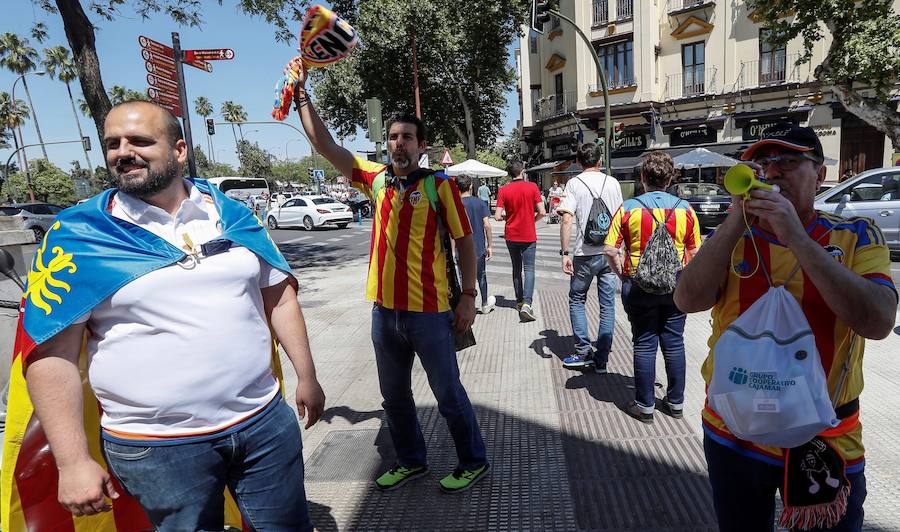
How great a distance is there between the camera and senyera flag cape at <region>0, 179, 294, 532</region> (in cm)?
157

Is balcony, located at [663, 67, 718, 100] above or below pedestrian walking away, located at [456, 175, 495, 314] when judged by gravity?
above

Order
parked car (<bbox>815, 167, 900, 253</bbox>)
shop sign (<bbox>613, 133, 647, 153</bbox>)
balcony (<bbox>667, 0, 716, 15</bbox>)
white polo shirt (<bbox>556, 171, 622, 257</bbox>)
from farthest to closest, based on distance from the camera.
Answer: shop sign (<bbox>613, 133, 647, 153</bbox>) < balcony (<bbox>667, 0, 716, 15</bbox>) < parked car (<bbox>815, 167, 900, 253</bbox>) < white polo shirt (<bbox>556, 171, 622, 257</bbox>)

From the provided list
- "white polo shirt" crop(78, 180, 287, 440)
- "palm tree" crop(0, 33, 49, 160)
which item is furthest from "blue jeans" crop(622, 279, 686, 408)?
"palm tree" crop(0, 33, 49, 160)

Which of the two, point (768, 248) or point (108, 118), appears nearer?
point (768, 248)

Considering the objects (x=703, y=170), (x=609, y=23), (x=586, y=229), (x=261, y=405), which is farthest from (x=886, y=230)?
(x=609, y=23)

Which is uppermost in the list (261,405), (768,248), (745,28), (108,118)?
(745,28)

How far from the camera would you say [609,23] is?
25.5 metres

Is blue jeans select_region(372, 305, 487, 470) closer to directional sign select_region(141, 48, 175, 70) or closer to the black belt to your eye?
the black belt

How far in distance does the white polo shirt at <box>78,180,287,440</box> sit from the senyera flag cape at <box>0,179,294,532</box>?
0.05 m

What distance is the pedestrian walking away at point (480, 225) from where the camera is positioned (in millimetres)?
6519

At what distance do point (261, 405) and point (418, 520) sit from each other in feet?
4.22

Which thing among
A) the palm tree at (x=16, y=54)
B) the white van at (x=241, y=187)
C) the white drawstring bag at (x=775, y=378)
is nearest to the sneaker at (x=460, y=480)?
the white drawstring bag at (x=775, y=378)

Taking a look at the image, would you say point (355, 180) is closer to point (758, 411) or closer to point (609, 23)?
point (758, 411)

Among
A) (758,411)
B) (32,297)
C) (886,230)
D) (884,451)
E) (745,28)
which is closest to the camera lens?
(758,411)
